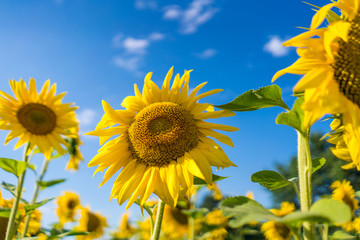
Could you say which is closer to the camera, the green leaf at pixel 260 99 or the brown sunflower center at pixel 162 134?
the green leaf at pixel 260 99

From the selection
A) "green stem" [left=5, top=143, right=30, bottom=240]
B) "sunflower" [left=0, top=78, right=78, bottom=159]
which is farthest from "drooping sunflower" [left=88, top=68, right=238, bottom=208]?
"sunflower" [left=0, top=78, right=78, bottom=159]

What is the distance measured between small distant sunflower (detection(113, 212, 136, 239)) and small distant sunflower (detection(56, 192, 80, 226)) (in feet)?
4.31

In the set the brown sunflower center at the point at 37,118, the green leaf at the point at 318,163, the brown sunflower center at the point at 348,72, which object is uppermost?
the brown sunflower center at the point at 37,118

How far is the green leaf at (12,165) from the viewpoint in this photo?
3047 mm

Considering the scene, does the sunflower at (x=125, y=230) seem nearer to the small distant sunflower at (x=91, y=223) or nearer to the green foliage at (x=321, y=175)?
the small distant sunflower at (x=91, y=223)

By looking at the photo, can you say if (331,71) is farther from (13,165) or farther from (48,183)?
(48,183)

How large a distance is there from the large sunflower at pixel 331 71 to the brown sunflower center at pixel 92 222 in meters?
6.16

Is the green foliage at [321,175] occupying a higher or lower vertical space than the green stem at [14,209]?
higher

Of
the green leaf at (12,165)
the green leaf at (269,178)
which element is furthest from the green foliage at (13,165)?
the green leaf at (269,178)

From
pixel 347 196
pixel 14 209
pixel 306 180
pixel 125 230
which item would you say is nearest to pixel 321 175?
pixel 125 230

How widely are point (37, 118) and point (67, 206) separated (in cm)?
319

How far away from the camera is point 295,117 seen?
4.72 feet

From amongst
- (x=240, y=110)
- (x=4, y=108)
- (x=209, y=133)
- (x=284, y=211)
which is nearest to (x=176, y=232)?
(x=284, y=211)

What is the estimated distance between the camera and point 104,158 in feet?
6.59
